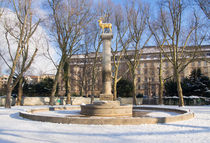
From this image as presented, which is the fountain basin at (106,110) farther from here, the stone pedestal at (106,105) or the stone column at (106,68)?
the stone column at (106,68)

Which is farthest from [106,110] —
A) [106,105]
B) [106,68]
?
[106,68]

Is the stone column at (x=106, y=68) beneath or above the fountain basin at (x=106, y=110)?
above

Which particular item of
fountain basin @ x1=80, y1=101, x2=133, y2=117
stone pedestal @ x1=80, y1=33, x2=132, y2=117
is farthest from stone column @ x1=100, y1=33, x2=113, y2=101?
fountain basin @ x1=80, y1=101, x2=133, y2=117

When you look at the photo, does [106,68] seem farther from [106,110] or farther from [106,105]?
[106,110]

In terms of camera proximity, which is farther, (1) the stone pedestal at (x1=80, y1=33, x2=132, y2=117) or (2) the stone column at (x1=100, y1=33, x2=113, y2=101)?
(2) the stone column at (x1=100, y1=33, x2=113, y2=101)

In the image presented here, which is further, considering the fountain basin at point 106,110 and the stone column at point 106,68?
the stone column at point 106,68

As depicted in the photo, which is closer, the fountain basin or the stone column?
the fountain basin

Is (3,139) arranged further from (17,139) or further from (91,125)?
(91,125)

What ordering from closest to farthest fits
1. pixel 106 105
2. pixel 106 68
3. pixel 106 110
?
pixel 106 110 < pixel 106 105 < pixel 106 68

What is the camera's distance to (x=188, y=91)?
33.6 meters

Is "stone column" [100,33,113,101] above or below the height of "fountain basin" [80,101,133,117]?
above

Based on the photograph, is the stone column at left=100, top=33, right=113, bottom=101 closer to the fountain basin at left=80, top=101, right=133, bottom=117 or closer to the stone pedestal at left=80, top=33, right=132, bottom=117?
the stone pedestal at left=80, top=33, right=132, bottom=117

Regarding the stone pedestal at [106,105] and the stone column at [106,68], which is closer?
the stone pedestal at [106,105]

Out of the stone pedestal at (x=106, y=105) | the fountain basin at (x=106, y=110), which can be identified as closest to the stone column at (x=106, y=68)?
the stone pedestal at (x=106, y=105)
